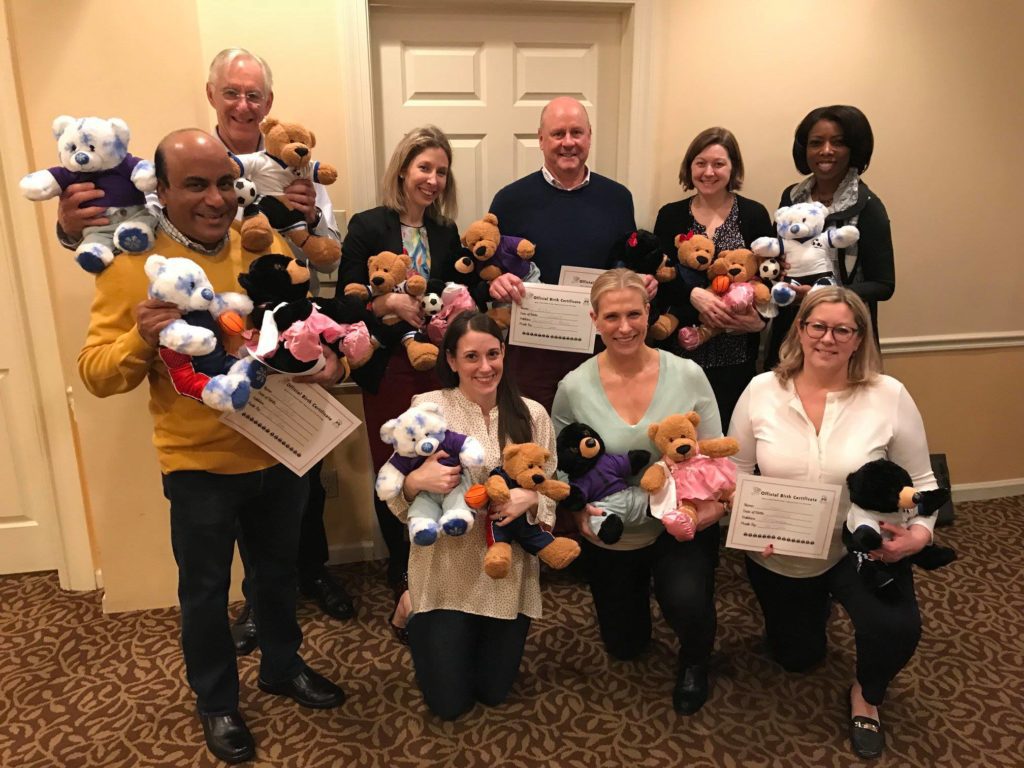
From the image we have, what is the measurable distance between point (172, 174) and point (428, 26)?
1624 millimetres

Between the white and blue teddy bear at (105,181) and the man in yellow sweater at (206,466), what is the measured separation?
0.04 m

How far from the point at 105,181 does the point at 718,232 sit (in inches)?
75.5

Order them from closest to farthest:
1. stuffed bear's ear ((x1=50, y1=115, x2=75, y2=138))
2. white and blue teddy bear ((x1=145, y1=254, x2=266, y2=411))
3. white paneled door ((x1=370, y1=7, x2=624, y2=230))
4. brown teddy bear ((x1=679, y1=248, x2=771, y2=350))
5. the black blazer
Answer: white and blue teddy bear ((x1=145, y1=254, x2=266, y2=411)) < stuffed bear's ear ((x1=50, y1=115, x2=75, y2=138)) < the black blazer < brown teddy bear ((x1=679, y1=248, x2=771, y2=350)) < white paneled door ((x1=370, y1=7, x2=624, y2=230))

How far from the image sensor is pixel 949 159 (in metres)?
3.16

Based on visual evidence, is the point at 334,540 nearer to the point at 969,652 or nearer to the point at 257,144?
the point at 257,144

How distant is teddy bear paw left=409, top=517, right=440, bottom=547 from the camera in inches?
71.5

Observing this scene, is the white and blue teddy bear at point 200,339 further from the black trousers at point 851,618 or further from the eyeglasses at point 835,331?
the black trousers at point 851,618

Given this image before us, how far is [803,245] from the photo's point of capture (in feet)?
8.07

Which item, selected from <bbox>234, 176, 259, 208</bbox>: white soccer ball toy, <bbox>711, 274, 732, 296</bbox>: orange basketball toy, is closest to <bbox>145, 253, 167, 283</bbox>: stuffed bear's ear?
<bbox>234, 176, 259, 208</bbox>: white soccer ball toy

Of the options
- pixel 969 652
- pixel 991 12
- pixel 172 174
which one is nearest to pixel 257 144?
pixel 172 174

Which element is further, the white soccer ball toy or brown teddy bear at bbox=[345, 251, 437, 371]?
brown teddy bear at bbox=[345, 251, 437, 371]

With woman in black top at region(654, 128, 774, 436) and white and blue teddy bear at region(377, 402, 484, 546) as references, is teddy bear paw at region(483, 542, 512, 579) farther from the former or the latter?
woman in black top at region(654, 128, 774, 436)

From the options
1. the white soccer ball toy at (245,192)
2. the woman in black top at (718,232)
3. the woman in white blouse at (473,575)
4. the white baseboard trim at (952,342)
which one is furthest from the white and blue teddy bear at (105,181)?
the white baseboard trim at (952,342)

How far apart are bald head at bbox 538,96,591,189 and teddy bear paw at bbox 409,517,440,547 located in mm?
1325
